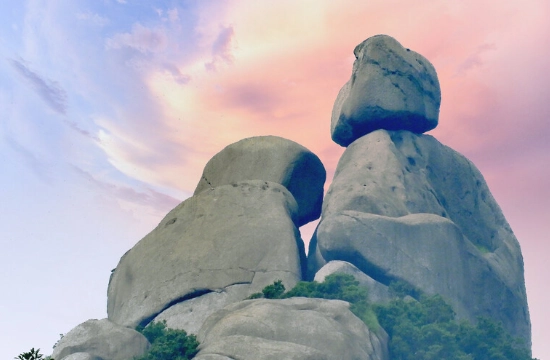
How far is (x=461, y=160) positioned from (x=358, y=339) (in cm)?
2456

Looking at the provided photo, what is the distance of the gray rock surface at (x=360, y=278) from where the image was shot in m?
37.9

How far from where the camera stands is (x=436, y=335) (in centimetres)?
3456

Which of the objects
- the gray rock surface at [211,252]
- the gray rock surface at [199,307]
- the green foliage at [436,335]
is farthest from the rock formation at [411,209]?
the gray rock surface at [199,307]

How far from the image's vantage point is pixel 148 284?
39.2 metres

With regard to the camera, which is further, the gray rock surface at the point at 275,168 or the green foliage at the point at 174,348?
the gray rock surface at the point at 275,168

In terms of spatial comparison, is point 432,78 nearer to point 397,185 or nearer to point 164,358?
point 397,185

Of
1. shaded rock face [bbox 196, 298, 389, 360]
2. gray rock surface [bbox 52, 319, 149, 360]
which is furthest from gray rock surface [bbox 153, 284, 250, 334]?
shaded rock face [bbox 196, 298, 389, 360]

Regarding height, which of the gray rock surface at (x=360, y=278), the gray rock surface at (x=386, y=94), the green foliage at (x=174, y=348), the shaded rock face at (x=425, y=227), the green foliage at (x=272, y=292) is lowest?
the green foliage at (x=174, y=348)

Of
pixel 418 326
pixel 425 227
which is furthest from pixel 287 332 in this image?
pixel 425 227

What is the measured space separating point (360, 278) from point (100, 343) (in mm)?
14500

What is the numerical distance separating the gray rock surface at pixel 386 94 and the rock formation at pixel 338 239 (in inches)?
3.8

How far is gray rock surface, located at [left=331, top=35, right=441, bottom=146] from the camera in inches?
1879

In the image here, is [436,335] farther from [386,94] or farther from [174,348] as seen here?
[386,94]

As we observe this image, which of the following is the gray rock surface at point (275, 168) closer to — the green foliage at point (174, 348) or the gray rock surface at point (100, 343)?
the gray rock surface at point (100, 343)
